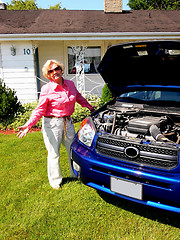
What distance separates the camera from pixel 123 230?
7.54 ft

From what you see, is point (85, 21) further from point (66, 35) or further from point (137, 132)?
point (137, 132)

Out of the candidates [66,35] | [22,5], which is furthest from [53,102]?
[22,5]

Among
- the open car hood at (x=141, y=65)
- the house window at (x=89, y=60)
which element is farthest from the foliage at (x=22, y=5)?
the open car hood at (x=141, y=65)

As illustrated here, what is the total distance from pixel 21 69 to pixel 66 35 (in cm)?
243

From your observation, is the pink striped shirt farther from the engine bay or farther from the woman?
the engine bay

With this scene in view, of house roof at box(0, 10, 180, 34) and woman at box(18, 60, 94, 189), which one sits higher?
house roof at box(0, 10, 180, 34)

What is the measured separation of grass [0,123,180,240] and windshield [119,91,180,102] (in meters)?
1.51

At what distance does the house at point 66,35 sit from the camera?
856 cm

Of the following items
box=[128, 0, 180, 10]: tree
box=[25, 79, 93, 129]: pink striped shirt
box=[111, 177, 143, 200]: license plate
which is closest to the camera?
box=[111, 177, 143, 200]: license plate

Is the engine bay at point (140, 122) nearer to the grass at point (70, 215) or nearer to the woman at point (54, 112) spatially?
the woman at point (54, 112)

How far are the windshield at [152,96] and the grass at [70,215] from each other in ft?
4.96

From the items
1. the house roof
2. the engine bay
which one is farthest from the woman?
the house roof

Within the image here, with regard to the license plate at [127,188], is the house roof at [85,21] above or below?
above

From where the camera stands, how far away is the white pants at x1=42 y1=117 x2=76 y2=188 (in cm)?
288
